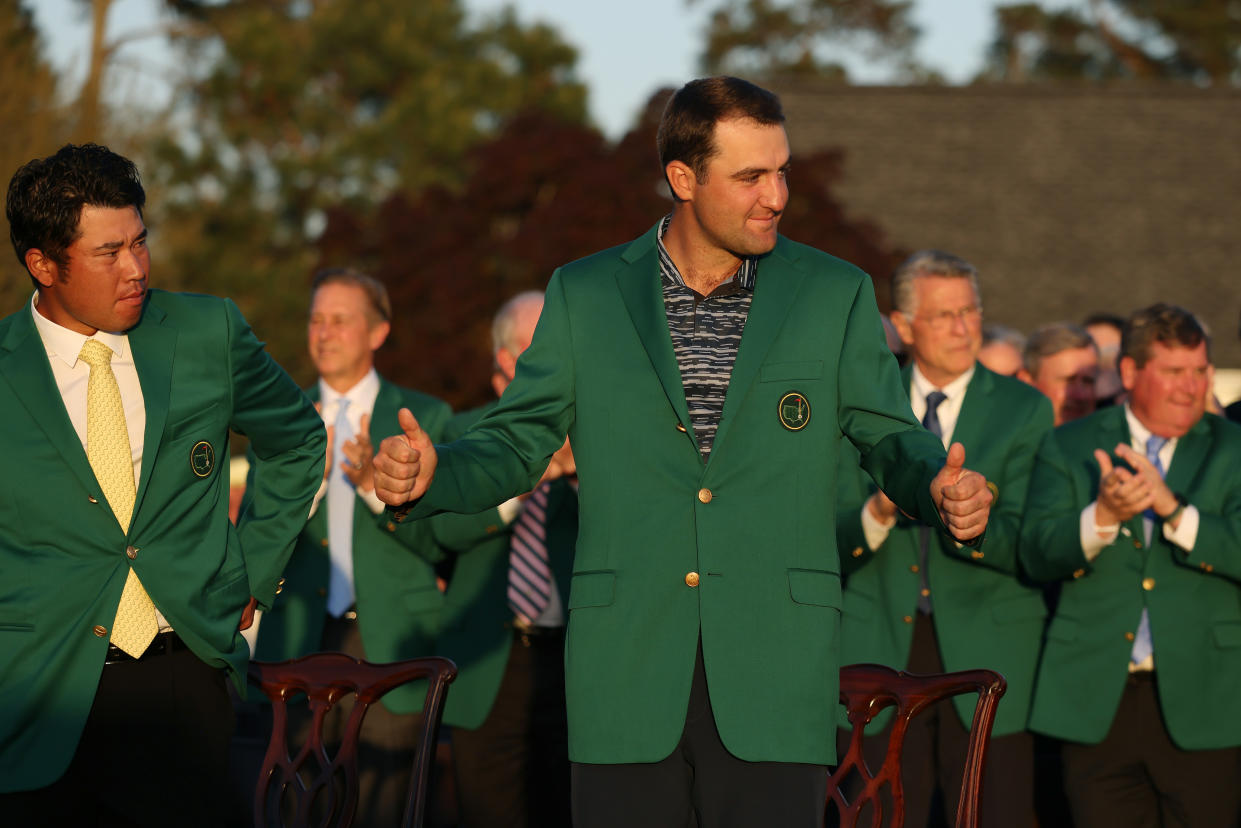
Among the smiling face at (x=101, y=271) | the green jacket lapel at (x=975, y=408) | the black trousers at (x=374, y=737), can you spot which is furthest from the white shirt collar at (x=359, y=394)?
the smiling face at (x=101, y=271)

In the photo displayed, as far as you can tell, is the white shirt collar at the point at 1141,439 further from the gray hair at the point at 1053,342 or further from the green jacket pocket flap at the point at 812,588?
the green jacket pocket flap at the point at 812,588

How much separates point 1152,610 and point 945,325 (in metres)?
1.29

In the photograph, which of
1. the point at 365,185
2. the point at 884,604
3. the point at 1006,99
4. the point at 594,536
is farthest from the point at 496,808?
the point at 365,185

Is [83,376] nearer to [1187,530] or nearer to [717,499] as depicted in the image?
[717,499]

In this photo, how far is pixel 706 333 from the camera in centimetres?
393

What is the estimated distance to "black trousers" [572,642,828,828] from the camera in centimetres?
369

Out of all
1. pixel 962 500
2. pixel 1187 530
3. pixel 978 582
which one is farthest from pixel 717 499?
pixel 978 582

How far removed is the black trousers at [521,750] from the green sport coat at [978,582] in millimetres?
1268

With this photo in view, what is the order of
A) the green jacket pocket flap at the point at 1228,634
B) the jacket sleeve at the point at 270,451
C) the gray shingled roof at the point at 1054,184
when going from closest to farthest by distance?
the jacket sleeve at the point at 270,451 < the green jacket pocket flap at the point at 1228,634 < the gray shingled roof at the point at 1054,184

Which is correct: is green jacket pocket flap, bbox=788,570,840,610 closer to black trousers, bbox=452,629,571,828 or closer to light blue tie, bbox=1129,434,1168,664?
light blue tie, bbox=1129,434,1168,664

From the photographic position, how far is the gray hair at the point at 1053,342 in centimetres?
809

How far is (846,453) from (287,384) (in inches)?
97.2

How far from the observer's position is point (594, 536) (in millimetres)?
3834

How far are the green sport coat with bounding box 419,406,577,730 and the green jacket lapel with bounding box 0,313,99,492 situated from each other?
246cm
